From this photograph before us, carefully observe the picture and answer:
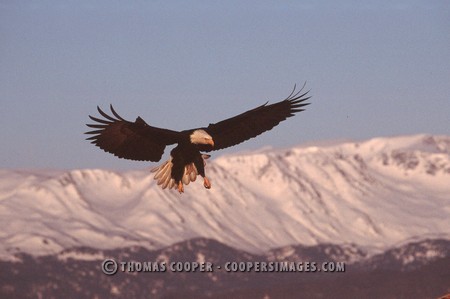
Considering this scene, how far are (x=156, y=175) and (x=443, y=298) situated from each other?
496 inches

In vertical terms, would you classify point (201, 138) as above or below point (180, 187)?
above

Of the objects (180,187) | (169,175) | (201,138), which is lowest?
(180,187)

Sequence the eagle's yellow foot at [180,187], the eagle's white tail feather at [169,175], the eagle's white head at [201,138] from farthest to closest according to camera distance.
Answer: the eagle's white tail feather at [169,175] < the eagle's yellow foot at [180,187] < the eagle's white head at [201,138]

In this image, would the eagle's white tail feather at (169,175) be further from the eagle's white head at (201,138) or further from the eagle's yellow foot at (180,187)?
the eagle's white head at (201,138)

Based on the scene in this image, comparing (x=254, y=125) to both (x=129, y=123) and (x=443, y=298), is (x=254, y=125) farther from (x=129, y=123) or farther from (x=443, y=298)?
(x=443, y=298)

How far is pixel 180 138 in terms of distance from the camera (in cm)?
4412

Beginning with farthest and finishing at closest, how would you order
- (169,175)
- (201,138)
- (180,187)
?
(169,175) < (180,187) < (201,138)

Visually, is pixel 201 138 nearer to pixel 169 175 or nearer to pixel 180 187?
pixel 180 187

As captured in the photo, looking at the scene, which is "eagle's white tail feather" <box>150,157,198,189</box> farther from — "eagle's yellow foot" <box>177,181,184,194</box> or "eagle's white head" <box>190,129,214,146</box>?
"eagle's white head" <box>190,129,214,146</box>

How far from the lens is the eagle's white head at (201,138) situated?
42.3 meters

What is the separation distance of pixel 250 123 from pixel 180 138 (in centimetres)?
451

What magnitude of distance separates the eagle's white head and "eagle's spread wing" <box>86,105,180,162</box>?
1710mm

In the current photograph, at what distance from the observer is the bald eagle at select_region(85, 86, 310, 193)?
43750mm

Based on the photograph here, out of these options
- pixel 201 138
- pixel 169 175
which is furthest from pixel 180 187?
pixel 201 138
